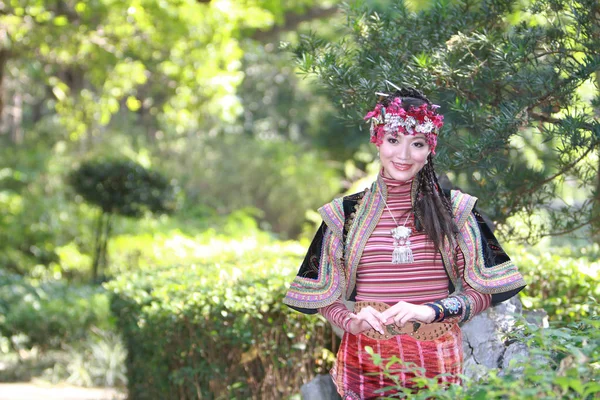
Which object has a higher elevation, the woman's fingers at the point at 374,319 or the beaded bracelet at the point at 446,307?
the beaded bracelet at the point at 446,307

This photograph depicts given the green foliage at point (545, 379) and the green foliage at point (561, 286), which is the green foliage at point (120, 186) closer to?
the green foliage at point (561, 286)

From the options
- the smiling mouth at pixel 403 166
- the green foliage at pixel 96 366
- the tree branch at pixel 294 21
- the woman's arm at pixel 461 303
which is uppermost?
the tree branch at pixel 294 21

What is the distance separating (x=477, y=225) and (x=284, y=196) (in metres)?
15.6

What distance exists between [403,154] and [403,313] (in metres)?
0.60

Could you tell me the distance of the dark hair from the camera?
9.68 ft

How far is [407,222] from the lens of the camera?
Answer: 3.04 meters

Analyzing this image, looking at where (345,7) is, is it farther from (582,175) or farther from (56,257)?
(56,257)

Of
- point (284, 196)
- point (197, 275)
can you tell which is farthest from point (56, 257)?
point (197, 275)

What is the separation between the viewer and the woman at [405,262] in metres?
2.94

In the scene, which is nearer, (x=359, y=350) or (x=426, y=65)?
(x=359, y=350)

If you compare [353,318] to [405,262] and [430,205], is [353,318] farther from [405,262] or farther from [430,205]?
[430,205]

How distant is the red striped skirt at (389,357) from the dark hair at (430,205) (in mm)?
315

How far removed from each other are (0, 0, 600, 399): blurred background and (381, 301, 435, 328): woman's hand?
0.40m

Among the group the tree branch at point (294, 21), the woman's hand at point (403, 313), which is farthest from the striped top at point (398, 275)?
the tree branch at point (294, 21)
